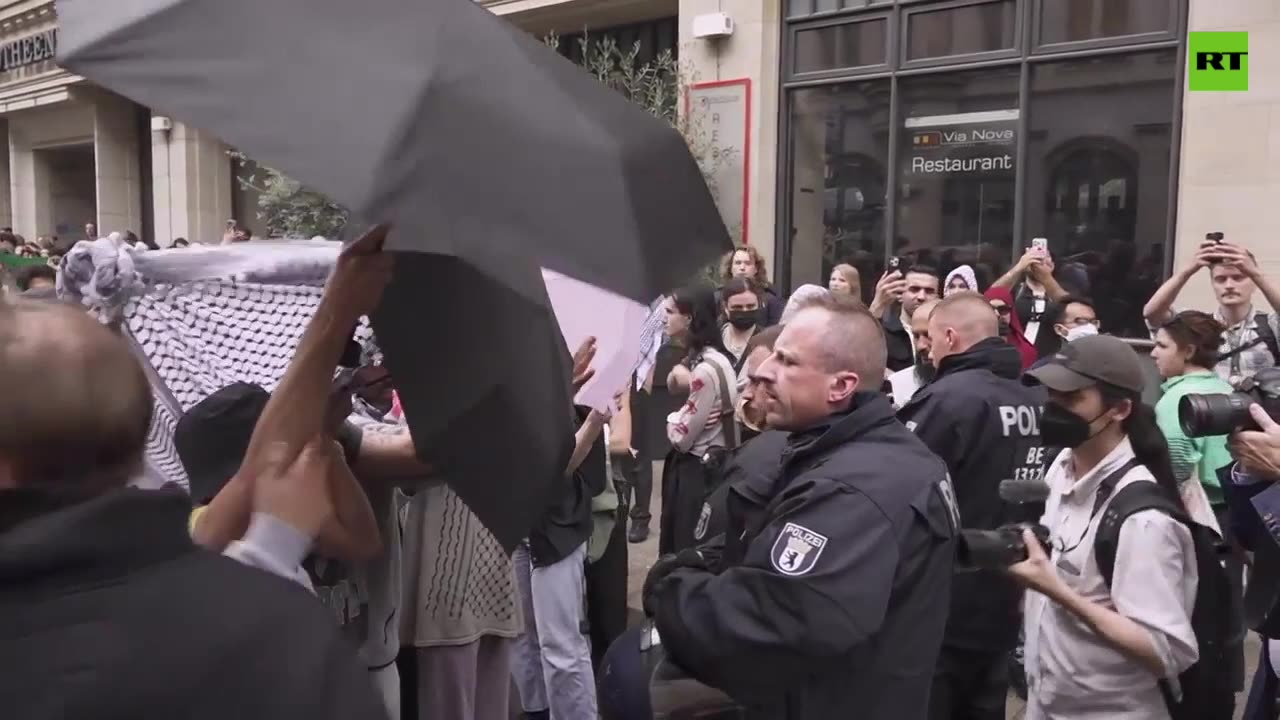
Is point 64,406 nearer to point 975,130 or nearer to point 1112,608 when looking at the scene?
point 1112,608

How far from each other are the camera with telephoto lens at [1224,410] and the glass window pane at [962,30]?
27.2ft

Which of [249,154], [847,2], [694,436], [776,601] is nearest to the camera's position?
[249,154]

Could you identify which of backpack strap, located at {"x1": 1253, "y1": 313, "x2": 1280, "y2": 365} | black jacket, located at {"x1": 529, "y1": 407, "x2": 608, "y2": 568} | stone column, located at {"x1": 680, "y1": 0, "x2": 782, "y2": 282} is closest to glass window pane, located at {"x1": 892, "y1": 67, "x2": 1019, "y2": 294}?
stone column, located at {"x1": 680, "y1": 0, "x2": 782, "y2": 282}

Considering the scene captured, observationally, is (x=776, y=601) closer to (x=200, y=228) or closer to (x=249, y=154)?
(x=249, y=154)

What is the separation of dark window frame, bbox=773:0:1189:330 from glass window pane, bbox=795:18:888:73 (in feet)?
0.26

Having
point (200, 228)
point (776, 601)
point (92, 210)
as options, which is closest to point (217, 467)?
point (776, 601)

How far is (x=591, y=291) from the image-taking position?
8.67ft

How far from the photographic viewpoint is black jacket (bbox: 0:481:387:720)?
45.6 inches

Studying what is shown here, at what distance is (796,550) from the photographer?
7.97 ft

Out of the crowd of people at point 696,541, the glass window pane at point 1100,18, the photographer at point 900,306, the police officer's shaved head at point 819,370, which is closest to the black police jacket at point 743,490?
the crowd of people at point 696,541

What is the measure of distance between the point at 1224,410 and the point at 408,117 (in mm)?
2650

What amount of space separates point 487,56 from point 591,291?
1.09 m

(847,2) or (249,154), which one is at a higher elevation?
(847,2)

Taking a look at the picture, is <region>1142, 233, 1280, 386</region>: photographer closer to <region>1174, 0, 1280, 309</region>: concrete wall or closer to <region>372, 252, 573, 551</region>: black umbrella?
<region>1174, 0, 1280, 309</region>: concrete wall
